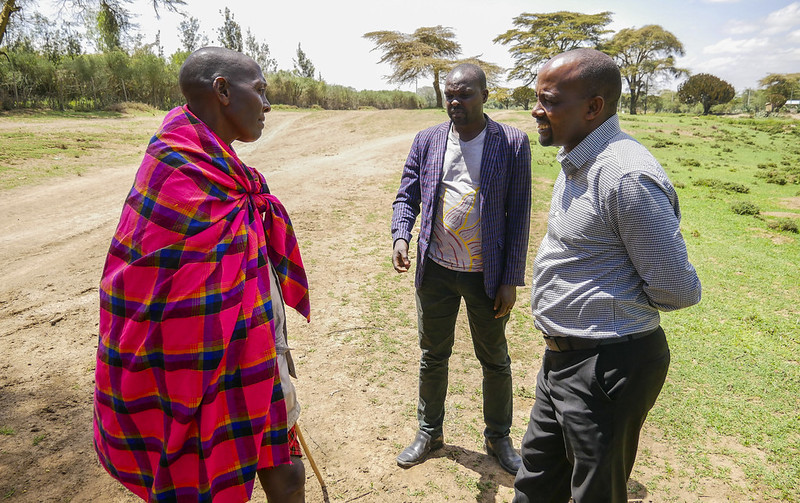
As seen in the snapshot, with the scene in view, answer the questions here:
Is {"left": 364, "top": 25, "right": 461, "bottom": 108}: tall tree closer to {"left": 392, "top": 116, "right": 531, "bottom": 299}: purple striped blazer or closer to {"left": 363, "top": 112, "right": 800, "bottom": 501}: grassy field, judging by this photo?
{"left": 363, "top": 112, "right": 800, "bottom": 501}: grassy field

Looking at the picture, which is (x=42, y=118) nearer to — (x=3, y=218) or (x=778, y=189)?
(x=3, y=218)

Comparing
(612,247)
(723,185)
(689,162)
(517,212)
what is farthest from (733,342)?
(689,162)

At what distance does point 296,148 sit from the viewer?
14414 mm

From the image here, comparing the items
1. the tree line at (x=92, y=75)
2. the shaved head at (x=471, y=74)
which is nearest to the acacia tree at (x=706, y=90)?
the tree line at (x=92, y=75)

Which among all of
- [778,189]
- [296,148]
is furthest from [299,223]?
[778,189]

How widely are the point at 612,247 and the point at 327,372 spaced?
2651 mm

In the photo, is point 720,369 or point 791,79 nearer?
point 720,369

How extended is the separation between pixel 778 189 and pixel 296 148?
13.0 meters

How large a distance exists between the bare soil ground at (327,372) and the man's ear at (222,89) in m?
2.06

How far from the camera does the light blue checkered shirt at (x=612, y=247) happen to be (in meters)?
1.58

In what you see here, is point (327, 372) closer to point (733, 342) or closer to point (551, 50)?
point (733, 342)

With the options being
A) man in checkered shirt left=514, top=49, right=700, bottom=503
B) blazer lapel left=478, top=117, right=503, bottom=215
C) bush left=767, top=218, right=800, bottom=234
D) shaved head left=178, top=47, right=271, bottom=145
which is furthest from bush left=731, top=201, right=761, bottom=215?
shaved head left=178, top=47, right=271, bottom=145

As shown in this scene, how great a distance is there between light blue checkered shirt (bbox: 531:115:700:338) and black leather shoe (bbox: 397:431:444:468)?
4.40ft

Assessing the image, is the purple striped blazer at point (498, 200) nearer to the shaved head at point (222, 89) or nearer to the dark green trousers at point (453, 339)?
the dark green trousers at point (453, 339)
